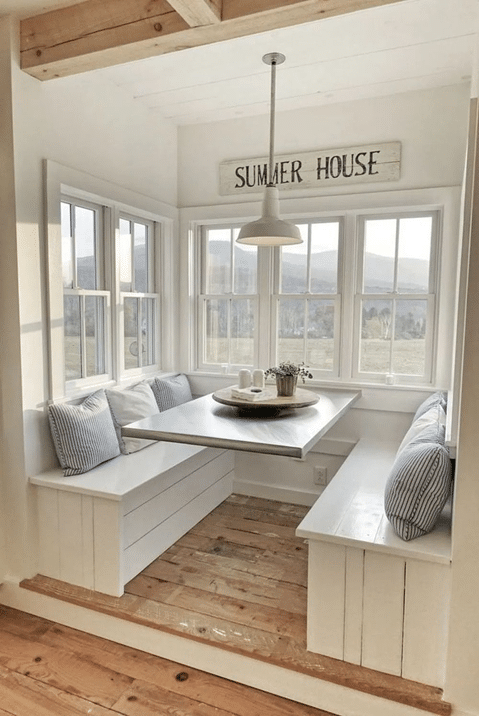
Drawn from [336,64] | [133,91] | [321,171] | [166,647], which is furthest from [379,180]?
[166,647]

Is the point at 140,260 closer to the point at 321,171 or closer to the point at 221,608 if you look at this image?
the point at 321,171

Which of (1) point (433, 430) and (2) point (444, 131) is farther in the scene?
(2) point (444, 131)

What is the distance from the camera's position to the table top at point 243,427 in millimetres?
2016

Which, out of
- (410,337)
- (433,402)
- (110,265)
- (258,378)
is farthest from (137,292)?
(433,402)

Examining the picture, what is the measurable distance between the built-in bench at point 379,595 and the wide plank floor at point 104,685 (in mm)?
290

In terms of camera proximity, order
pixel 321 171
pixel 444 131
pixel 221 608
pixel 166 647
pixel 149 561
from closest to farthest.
A: pixel 166 647
pixel 221 608
pixel 149 561
pixel 444 131
pixel 321 171

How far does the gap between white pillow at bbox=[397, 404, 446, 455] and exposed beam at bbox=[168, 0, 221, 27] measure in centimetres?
189

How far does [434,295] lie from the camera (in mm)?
3100

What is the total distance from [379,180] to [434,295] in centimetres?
79

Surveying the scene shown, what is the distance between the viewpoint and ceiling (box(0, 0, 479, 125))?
2.24m

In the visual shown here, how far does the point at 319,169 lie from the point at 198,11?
1.58m

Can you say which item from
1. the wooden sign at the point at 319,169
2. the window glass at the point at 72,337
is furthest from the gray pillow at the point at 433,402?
the window glass at the point at 72,337

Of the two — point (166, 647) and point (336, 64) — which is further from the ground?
point (336, 64)

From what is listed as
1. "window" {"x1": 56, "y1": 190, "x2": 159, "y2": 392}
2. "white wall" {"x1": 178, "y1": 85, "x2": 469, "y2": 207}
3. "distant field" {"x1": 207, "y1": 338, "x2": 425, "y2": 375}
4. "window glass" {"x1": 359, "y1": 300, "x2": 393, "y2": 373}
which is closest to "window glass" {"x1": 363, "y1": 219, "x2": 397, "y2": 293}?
"window glass" {"x1": 359, "y1": 300, "x2": 393, "y2": 373}
